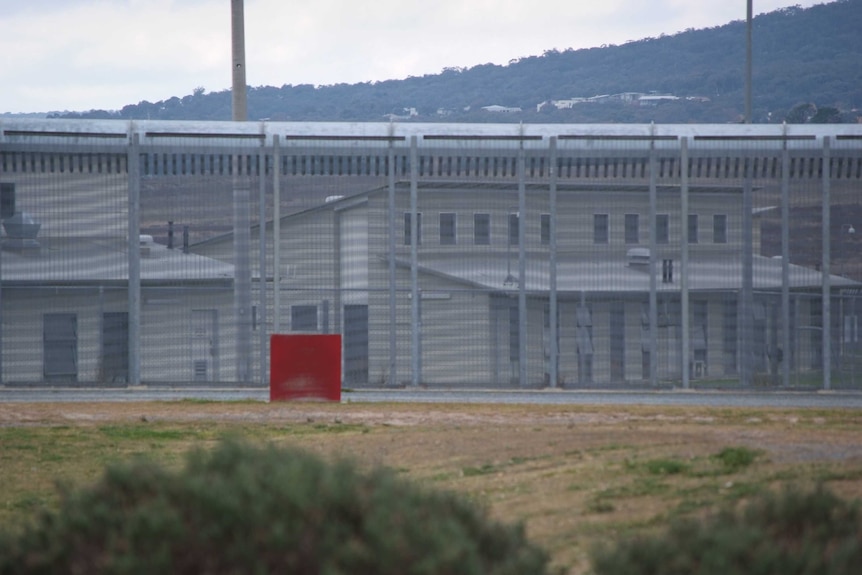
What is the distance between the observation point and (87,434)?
550 inches

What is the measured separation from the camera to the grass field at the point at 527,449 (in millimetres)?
8641

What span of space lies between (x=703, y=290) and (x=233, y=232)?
7.66 m

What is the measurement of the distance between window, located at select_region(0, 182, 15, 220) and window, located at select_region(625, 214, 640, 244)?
9.97 meters

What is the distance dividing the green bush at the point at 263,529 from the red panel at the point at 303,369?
12.6 m

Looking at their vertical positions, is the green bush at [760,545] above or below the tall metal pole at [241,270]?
below

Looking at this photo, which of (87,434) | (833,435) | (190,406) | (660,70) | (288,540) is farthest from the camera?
(660,70)

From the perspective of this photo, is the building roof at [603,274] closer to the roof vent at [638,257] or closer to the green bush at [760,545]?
the roof vent at [638,257]

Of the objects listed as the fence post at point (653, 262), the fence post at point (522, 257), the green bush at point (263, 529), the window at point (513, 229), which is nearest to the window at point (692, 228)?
the fence post at point (653, 262)

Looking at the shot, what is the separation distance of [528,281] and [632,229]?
1.91m

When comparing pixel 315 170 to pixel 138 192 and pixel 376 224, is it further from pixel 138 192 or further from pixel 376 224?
pixel 138 192

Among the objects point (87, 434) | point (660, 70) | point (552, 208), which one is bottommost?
point (87, 434)

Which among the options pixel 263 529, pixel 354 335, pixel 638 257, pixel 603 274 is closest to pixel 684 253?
pixel 638 257

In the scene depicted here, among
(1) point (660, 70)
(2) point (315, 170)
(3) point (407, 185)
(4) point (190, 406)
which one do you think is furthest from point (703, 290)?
(1) point (660, 70)

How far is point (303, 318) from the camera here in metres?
19.2
